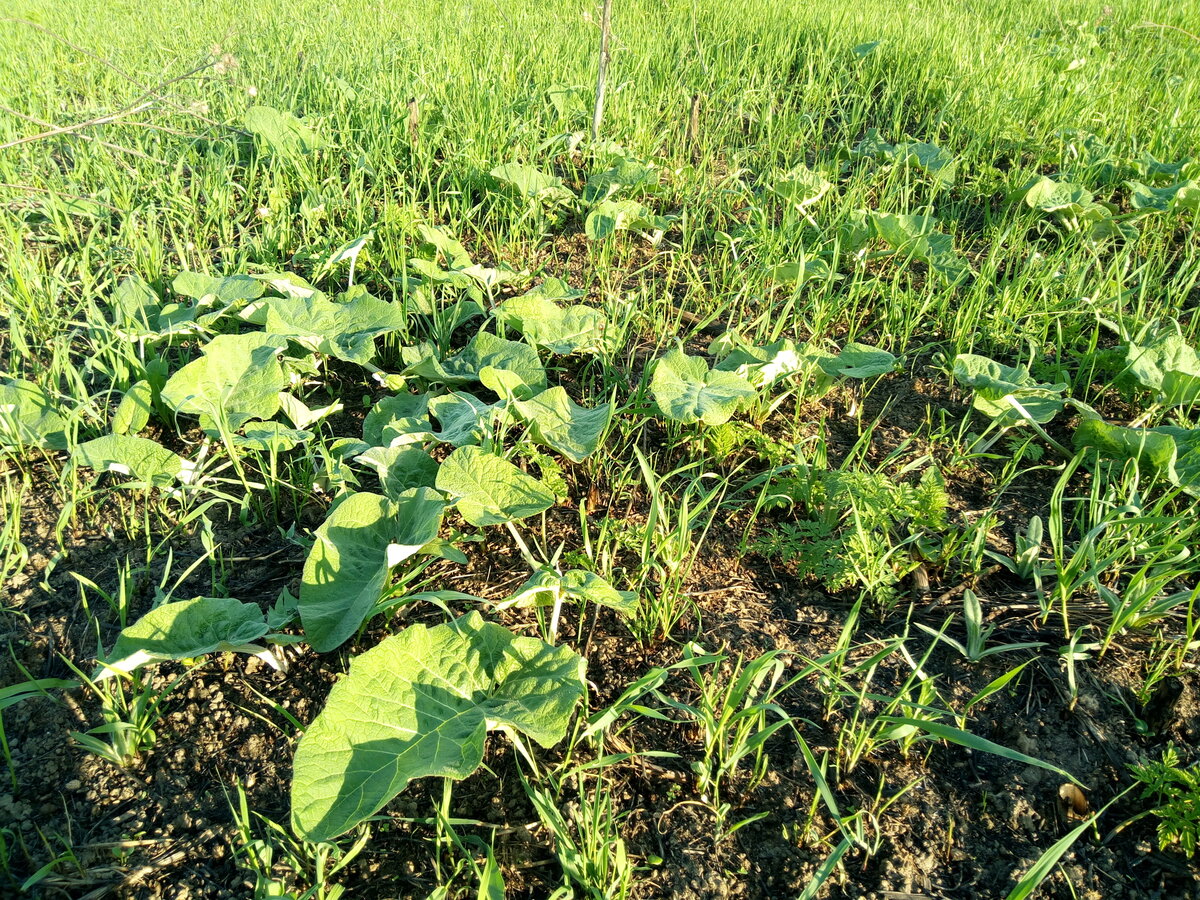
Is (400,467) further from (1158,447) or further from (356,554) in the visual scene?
(1158,447)

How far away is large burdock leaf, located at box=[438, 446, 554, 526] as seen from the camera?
4.98 feet

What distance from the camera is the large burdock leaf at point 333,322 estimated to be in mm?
1966

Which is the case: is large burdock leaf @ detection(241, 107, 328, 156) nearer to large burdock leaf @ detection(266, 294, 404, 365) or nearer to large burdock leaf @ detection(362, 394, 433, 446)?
large burdock leaf @ detection(266, 294, 404, 365)

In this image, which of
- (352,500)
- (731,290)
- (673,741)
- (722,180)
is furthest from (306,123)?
(673,741)

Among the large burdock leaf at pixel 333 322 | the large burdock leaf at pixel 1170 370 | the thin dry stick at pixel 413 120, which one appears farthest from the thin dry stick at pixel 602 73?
the large burdock leaf at pixel 1170 370

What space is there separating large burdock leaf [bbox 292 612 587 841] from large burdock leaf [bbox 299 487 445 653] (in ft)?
0.48

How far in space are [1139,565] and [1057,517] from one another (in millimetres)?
230

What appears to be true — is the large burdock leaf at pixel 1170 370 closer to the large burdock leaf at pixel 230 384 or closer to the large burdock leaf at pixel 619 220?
the large burdock leaf at pixel 619 220

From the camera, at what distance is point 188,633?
1330 millimetres

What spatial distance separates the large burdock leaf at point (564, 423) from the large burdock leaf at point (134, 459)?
76 cm

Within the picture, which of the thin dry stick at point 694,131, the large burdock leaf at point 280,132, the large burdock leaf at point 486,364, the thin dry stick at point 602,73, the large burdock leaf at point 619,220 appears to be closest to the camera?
the large burdock leaf at point 486,364

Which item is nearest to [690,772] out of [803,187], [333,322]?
[333,322]

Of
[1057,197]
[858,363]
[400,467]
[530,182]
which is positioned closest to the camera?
[400,467]

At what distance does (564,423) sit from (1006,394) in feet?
3.36
